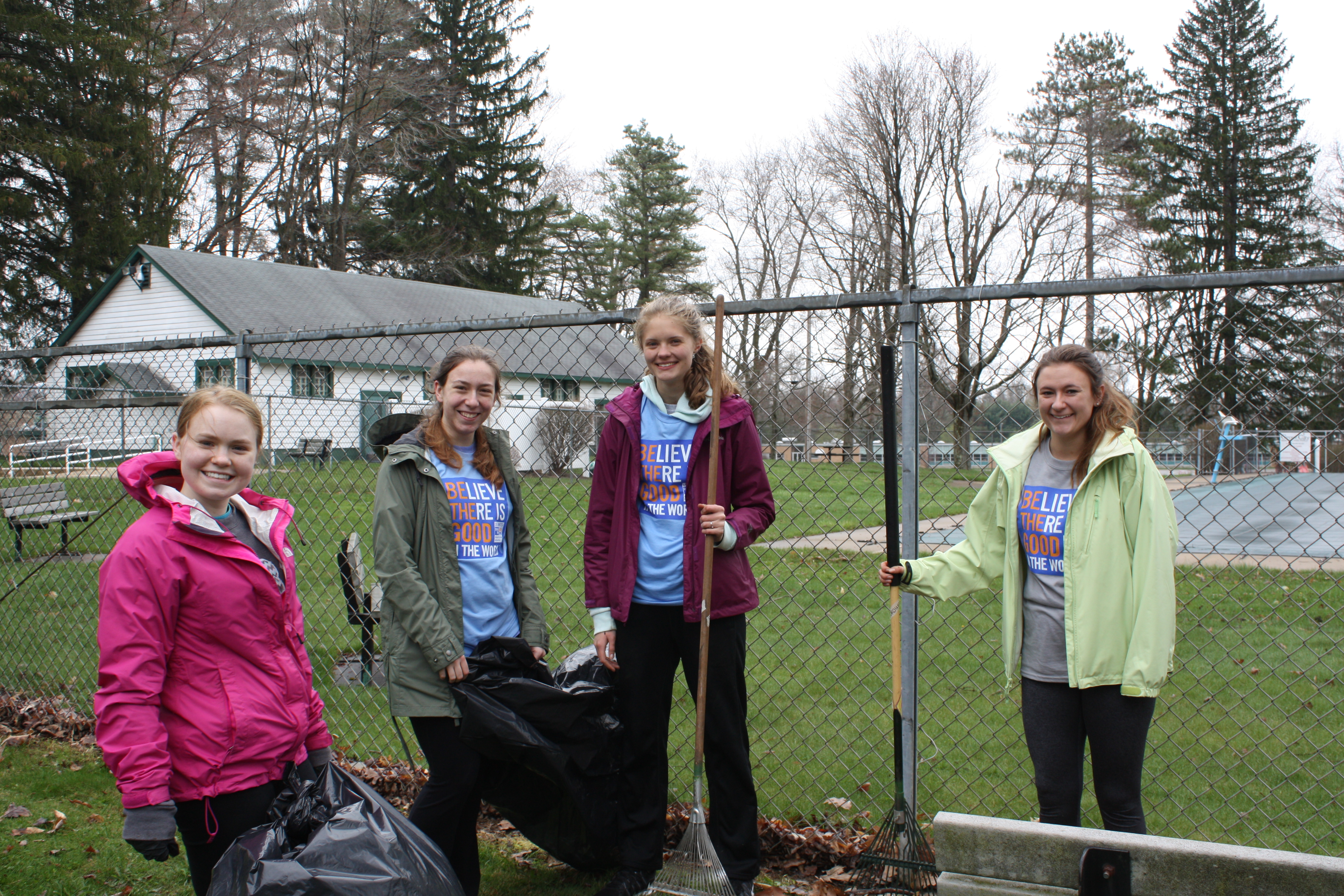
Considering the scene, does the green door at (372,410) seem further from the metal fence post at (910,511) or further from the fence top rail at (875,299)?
the metal fence post at (910,511)

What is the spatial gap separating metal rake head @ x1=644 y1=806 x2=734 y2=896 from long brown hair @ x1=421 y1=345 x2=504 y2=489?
132 centimetres

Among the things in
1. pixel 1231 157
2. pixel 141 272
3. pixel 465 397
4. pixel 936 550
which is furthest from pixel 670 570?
pixel 1231 157

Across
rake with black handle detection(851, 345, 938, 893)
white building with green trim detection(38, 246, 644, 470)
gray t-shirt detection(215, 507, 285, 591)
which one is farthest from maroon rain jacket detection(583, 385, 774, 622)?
white building with green trim detection(38, 246, 644, 470)

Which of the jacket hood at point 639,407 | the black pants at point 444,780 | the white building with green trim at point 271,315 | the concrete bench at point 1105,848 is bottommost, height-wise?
the black pants at point 444,780

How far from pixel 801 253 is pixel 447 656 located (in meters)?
34.3

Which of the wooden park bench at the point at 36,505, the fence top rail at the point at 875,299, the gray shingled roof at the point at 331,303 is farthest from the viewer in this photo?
the gray shingled roof at the point at 331,303

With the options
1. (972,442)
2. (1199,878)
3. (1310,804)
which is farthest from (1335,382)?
(1199,878)

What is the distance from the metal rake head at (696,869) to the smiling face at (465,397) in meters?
1.48

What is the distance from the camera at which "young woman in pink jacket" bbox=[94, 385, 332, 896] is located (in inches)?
81.0

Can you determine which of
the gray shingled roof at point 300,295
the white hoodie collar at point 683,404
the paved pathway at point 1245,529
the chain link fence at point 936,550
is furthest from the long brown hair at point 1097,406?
the gray shingled roof at point 300,295

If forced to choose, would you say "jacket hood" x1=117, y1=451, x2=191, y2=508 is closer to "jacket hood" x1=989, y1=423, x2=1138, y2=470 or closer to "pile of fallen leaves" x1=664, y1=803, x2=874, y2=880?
→ "pile of fallen leaves" x1=664, y1=803, x2=874, y2=880

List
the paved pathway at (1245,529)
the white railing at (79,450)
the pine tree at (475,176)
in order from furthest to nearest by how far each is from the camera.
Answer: the pine tree at (475,176)
the white railing at (79,450)
the paved pathway at (1245,529)

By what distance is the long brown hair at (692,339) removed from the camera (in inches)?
113

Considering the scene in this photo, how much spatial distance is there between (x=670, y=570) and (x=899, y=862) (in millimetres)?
1151
